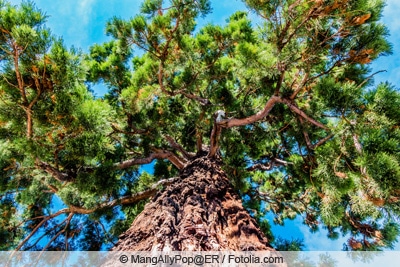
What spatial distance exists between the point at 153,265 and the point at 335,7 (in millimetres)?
2339

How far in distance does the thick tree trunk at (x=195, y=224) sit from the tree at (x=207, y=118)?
0.04 ft

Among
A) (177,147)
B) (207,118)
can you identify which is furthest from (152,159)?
(207,118)

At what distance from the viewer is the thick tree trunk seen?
1674 millimetres

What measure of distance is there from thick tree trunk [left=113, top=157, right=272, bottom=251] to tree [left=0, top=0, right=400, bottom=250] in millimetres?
13

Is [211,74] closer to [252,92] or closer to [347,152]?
[252,92]

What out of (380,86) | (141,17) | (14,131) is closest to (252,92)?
(141,17)

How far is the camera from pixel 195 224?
1833mm

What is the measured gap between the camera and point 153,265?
145cm

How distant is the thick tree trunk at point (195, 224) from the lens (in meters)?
1.67
